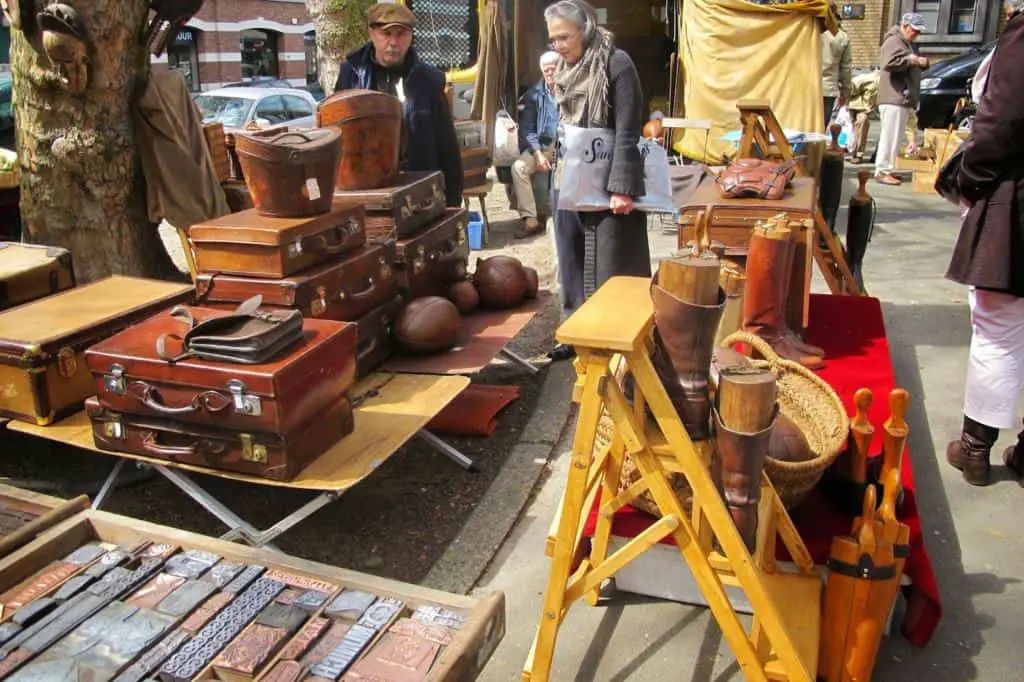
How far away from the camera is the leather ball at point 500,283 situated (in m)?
4.43

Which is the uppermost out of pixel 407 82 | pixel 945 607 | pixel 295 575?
pixel 407 82

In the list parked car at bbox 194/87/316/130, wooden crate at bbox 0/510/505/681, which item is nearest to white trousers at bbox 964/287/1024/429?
wooden crate at bbox 0/510/505/681

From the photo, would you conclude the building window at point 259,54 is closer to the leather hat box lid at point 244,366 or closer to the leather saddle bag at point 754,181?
the leather saddle bag at point 754,181

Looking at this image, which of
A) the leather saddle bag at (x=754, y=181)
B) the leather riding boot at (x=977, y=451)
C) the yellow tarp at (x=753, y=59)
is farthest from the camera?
the yellow tarp at (x=753, y=59)

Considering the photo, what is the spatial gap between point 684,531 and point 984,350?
1904 mm

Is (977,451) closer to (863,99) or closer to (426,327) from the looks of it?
(426,327)

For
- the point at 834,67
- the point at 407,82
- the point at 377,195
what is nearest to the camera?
the point at 377,195

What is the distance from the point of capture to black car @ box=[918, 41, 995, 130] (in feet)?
45.3

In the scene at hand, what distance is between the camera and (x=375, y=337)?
3.81 metres

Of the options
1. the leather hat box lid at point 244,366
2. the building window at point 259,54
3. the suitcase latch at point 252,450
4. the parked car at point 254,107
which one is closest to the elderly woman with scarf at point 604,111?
the leather hat box lid at point 244,366

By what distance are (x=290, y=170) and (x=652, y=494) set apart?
6.39 feet

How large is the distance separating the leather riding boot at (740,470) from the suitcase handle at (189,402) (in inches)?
58.9

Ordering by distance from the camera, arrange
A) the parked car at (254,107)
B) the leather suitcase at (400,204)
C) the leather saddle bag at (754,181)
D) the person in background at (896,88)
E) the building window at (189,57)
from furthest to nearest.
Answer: the building window at (189,57)
the parked car at (254,107)
the person in background at (896,88)
the leather saddle bag at (754,181)
the leather suitcase at (400,204)

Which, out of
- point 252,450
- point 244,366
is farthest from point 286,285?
point 252,450
